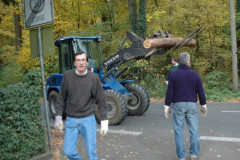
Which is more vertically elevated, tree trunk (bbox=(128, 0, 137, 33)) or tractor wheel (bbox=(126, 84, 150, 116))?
tree trunk (bbox=(128, 0, 137, 33))

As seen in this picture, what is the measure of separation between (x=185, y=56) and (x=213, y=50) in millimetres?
13340

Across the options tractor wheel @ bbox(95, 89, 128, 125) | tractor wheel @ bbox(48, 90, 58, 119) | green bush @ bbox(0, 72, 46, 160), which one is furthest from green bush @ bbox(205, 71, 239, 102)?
green bush @ bbox(0, 72, 46, 160)

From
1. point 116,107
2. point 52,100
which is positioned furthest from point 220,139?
point 52,100

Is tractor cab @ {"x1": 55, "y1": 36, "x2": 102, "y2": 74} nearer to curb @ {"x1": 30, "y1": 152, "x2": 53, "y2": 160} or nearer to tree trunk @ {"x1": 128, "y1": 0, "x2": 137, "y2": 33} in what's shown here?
curb @ {"x1": 30, "y1": 152, "x2": 53, "y2": 160}

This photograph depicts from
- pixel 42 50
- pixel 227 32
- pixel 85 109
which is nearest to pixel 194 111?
pixel 85 109

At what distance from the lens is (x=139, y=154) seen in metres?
5.79

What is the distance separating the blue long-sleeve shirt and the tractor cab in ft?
14.3

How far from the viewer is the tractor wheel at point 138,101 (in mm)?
9719

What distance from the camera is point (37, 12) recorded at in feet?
19.6

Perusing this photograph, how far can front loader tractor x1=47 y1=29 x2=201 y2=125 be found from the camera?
27.7 feet

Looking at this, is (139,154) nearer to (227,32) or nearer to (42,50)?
(42,50)

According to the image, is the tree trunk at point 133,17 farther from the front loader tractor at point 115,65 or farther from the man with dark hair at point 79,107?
the man with dark hair at point 79,107

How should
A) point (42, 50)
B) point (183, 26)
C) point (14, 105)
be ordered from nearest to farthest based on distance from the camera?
1. point (14, 105)
2. point (42, 50)
3. point (183, 26)

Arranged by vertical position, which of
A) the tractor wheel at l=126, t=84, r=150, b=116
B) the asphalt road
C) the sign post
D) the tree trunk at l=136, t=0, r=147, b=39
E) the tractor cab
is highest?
the tree trunk at l=136, t=0, r=147, b=39
